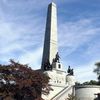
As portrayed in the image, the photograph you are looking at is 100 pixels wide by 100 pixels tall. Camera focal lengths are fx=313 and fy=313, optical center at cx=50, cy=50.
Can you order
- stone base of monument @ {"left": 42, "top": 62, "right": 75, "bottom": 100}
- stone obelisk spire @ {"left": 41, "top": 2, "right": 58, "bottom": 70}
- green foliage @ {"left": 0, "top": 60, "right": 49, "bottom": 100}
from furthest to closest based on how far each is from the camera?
stone obelisk spire @ {"left": 41, "top": 2, "right": 58, "bottom": 70}, stone base of monument @ {"left": 42, "top": 62, "right": 75, "bottom": 100}, green foliage @ {"left": 0, "top": 60, "right": 49, "bottom": 100}

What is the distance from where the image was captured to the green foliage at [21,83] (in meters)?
49.6

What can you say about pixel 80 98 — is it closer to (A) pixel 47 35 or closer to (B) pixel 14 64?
(B) pixel 14 64

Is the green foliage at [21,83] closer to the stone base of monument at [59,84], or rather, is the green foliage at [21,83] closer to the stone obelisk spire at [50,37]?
the stone base of monument at [59,84]

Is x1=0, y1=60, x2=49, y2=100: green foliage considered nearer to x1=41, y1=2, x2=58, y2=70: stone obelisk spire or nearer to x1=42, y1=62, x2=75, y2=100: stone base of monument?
x1=42, y1=62, x2=75, y2=100: stone base of monument

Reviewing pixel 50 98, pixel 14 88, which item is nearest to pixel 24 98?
pixel 14 88

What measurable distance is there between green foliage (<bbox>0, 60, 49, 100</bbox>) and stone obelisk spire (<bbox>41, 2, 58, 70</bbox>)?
1788 cm

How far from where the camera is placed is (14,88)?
49.8 metres

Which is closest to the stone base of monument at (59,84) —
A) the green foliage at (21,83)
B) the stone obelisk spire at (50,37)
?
the stone obelisk spire at (50,37)

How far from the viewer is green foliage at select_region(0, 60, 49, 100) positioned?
49562mm

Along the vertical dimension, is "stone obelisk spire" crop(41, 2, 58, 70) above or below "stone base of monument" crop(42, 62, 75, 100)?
above

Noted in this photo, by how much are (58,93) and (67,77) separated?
44.4 feet

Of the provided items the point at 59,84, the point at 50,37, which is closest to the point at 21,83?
the point at 59,84

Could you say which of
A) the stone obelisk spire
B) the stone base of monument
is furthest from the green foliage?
the stone obelisk spire

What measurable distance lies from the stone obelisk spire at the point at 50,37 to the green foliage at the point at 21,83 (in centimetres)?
1788
